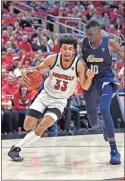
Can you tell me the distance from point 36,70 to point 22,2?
36.0ft

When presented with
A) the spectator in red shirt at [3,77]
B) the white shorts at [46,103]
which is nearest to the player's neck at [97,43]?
the white shorts at [46,103]

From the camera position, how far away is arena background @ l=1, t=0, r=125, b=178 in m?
9.58

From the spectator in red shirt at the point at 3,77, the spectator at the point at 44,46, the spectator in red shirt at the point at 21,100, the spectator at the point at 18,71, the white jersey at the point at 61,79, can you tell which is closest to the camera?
the white jersey at the point at 61,79

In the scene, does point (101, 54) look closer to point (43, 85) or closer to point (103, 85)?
point (103, 85)

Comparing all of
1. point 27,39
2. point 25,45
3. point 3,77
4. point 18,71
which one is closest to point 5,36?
point 25,45

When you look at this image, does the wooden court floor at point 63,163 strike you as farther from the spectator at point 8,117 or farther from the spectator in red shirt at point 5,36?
the spectator in red shirt at point 5,36

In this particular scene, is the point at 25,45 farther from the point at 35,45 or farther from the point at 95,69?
the point at 95,69

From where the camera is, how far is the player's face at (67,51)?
5.54 metres

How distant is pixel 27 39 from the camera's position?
13.6 meters

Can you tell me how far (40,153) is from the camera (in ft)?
21.6

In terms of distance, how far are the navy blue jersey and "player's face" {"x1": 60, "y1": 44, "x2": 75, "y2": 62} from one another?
0.44m

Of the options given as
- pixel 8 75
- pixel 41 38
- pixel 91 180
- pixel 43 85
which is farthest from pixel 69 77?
pixel 41 38

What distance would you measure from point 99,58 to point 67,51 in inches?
21.9

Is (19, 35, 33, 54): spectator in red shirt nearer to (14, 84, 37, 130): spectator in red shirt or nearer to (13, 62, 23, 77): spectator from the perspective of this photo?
(13, 62, 23, 77): spectator
